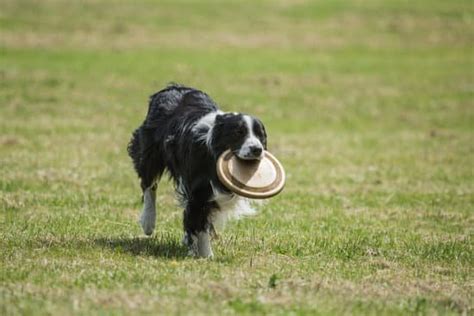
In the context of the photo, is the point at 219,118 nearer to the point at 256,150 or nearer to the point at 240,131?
the point at 240,131

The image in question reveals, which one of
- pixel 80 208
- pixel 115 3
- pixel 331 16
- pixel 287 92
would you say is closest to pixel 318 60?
pixel 287 92

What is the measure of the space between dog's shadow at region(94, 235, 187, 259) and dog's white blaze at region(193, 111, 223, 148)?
1235 mm

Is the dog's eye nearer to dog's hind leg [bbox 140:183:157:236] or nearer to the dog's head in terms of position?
the dog's head

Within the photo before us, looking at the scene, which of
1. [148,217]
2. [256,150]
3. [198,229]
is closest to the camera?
[256,150]

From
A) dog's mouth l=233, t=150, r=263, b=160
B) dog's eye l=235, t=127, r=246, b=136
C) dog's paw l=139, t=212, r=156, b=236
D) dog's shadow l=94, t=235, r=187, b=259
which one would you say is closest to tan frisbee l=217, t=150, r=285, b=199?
dog's mouth l=233, t=150, r=263, b=160

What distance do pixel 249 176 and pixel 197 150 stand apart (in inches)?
26.3

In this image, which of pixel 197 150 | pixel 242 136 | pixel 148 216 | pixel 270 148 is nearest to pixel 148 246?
pixel 148 216

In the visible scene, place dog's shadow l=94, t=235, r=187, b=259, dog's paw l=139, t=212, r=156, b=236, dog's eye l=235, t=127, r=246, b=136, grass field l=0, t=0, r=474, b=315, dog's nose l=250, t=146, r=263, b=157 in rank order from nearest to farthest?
grass field l=0, t=0, r=474, b=315 → dog's nose l=250, t=146, r=263, b=157 → dog's eye l=235, t=127, r=246, b=136 → dog's shadow l=94, t=235, r=187, b=259 → dog's paw l=139, t=212, r=156, b=236

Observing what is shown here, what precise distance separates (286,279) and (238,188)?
1.17 metres

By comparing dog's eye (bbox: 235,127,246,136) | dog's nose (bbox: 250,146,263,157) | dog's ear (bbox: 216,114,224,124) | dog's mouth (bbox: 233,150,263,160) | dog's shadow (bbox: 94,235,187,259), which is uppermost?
dog's ear (bbox: 216,114,224,124)

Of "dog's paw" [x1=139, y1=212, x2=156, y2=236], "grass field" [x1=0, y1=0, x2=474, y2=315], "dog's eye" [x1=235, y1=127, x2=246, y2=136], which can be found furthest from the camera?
"dog's paw" [x1=139, y1=212, x2=156, y2=236]

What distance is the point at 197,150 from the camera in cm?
954

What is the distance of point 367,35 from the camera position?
41.2 m

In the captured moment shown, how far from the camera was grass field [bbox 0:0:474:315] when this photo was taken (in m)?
7.95
